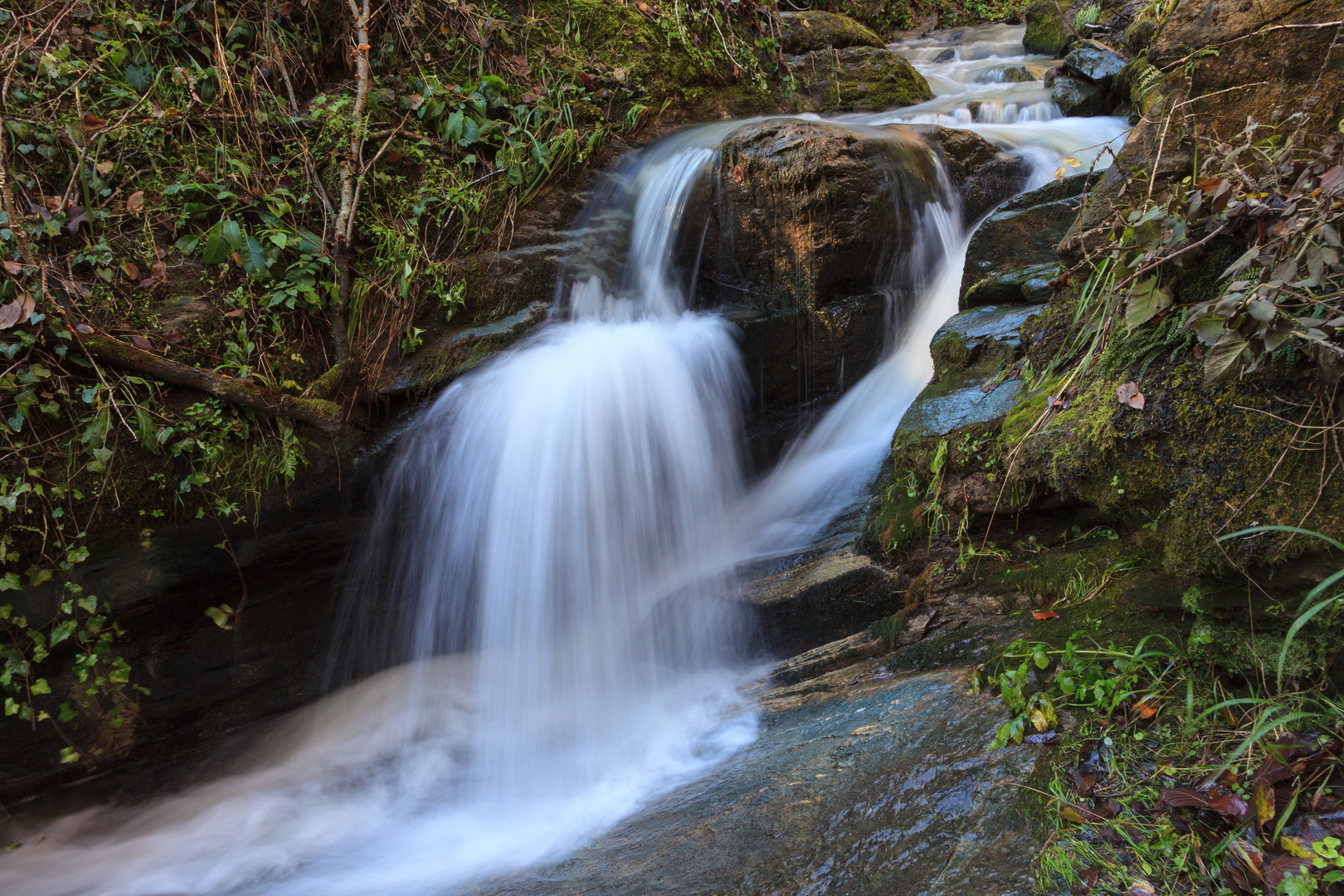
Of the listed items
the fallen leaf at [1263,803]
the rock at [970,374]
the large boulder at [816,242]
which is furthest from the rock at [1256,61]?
the large boulder at [816,242]

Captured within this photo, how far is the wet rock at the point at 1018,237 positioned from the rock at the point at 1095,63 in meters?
3.42

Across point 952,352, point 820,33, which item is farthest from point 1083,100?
point 952,352

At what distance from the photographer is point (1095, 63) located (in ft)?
21.9

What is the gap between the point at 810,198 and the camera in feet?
15.1

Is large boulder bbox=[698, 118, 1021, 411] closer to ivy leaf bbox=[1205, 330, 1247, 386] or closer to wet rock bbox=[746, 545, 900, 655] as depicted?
wet rock bbox=[746, 545, 900, 655]

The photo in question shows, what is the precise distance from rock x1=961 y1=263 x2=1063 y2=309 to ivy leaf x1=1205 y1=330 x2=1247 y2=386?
1.63 metres

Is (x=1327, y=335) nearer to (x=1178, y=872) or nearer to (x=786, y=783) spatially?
(x=1178, y=872)

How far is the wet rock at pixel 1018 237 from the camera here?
397 cm

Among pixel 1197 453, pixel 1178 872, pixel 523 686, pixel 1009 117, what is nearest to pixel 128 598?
pixel 523 686

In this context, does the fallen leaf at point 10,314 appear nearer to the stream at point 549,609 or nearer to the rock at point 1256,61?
the stream at point 549,609

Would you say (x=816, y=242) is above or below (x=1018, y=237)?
above

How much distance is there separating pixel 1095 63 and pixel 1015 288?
4757 millimetres

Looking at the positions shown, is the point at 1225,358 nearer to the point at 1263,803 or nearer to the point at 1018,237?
the point at 1263,803

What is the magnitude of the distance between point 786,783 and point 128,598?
3175mm
